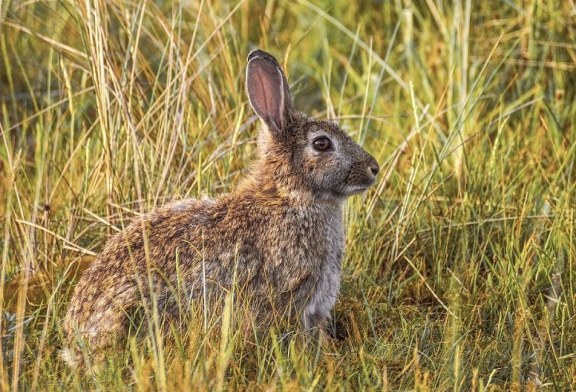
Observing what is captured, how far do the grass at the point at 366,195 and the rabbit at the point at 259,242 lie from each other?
150mm

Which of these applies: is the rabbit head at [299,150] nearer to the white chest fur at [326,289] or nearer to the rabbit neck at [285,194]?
the rabbit neck at [285,194]

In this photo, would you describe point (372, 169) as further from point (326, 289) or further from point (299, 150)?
point (326, 289)

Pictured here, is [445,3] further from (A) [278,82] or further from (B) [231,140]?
(A) [278,82]

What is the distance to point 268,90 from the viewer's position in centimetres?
463

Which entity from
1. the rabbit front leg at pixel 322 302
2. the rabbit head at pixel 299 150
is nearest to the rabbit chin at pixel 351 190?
the rabbit head at pixel 299 150

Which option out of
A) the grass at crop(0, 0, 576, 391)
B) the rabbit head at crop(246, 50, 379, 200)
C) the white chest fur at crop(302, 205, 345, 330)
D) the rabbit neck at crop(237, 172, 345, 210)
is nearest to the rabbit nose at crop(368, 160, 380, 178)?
the rabbit head at crop(246, 50, 379, 200)

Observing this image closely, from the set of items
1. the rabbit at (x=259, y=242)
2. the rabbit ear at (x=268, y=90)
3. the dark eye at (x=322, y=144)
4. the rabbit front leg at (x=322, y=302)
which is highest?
the rabbit ear at (x=268, y=90)

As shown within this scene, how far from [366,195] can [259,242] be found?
3.26 ft

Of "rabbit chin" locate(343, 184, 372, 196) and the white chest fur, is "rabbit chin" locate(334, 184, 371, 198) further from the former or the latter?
the white chest fur

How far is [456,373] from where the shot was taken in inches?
139

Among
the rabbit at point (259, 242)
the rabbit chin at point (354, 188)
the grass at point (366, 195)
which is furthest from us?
the rabbit chin at point (354, 188)

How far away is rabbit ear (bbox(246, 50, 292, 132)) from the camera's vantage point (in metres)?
4.59

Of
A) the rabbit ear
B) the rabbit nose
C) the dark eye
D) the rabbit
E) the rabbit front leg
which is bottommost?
the rabbit front leg

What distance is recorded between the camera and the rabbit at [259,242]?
4.14m
